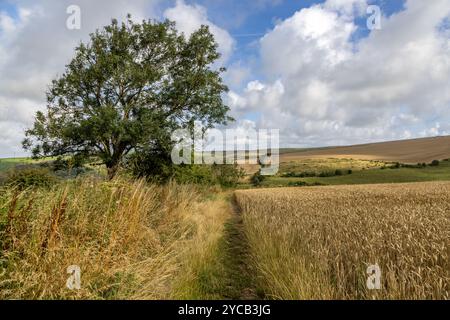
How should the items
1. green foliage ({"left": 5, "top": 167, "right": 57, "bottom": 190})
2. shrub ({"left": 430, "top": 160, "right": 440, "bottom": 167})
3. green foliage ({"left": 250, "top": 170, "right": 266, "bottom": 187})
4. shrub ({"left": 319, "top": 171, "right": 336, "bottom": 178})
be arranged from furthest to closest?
shrub ({"left": 319, "top": 171, "right": 336, "bottom": 178}) → green foliage ({"left": 250, "top": 170, "right": 266, "bottom": 187}) → shrub ({"left": 430, "top": 160, "right": 440, "bottom": 167}) → green foliage ({"left": 5, "top": 167, "right": 57, "bottom": 190})

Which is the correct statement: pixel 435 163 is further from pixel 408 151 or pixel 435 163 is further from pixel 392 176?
pixel 408 151

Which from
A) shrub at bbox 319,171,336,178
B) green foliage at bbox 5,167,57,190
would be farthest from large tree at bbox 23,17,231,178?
shrub at bbox 319,171,336,178

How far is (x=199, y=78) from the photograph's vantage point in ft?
64.8

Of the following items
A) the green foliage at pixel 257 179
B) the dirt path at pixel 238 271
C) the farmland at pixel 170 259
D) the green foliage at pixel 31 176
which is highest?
the green foliage at pixel 31 176

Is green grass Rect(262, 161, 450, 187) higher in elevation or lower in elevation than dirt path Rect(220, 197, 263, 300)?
lower

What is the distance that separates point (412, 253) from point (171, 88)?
16.9 metres

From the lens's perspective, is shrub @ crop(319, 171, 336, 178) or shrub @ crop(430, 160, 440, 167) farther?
shrub @ crop(319, 171, 336, 178)

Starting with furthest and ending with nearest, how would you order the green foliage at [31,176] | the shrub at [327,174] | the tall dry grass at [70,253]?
the shrub at [327,174], the green foliage at [31,176], the tall dry grass at [70,253]

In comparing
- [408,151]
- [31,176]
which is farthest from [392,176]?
[31,176]

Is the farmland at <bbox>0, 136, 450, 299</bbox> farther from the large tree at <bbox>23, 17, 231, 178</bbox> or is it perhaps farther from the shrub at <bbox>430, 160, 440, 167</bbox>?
the shrub at <bbox>430, 160, 440, 167</bbox>

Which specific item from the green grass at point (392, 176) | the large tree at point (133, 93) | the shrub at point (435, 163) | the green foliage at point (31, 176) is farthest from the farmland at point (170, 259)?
the shrub at point (435, 163)

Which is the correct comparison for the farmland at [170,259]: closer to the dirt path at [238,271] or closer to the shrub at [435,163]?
the dirt path at [238,271]

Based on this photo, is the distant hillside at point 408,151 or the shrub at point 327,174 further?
the distant hillside at point 408,151
